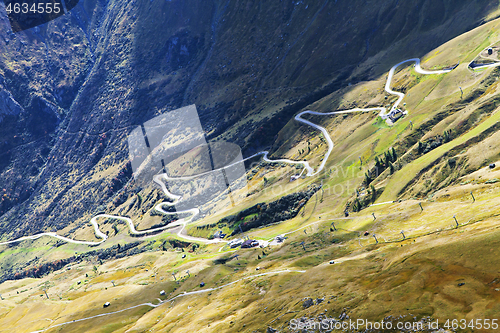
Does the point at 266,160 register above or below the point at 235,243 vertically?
above

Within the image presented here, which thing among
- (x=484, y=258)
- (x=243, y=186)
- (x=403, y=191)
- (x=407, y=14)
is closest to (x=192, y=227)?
(x=243, y=186)

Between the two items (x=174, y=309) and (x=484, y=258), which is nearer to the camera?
(x=484, y=258)

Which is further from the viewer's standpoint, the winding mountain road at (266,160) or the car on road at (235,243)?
the winding mountain road at (266,160)

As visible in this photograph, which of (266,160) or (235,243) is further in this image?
(266,160)

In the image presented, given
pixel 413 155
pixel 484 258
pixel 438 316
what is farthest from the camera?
pixel 413 155

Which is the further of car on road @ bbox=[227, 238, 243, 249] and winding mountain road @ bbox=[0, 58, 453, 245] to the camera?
winding mountain road @ bbox=[0, 58, 453, 245]

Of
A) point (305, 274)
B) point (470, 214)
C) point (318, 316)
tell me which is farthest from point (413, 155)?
point (318, 316)

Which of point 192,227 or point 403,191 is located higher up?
point 403,191

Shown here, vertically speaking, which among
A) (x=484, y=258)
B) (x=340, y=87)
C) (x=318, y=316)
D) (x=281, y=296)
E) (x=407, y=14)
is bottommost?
(x=281, y=296)

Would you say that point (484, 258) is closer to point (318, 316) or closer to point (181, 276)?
point (318, 316)

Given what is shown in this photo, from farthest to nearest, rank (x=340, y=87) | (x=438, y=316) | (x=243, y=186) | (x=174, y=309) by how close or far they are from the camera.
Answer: (x=340, y=87), (x=243, y=186), (x=174, y=309), (x=438, y=316)
